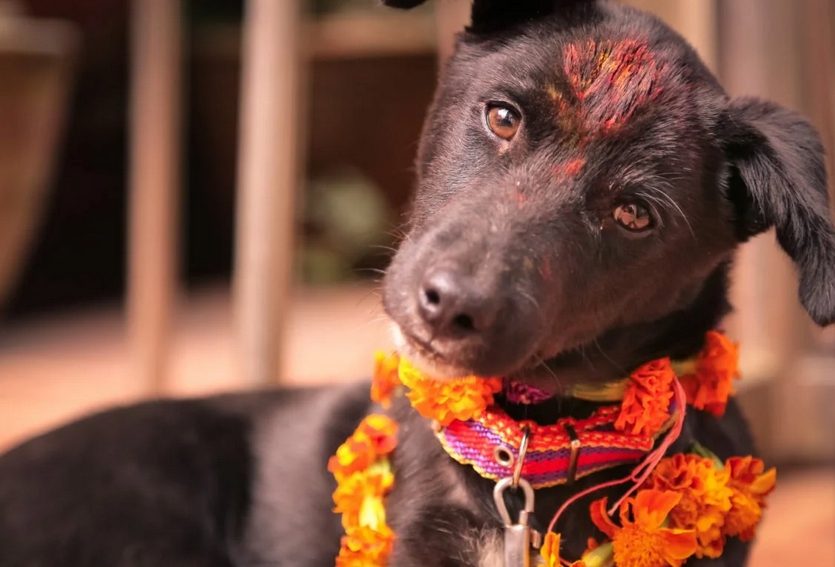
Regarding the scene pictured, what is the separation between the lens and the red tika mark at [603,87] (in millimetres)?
1081

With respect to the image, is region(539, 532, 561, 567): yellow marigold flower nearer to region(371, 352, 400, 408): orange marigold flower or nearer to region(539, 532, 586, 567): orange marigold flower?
region(539, 532, 586, 567): orange marigold flower

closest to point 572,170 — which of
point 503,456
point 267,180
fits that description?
point 503,456

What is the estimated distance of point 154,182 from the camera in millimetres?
2264

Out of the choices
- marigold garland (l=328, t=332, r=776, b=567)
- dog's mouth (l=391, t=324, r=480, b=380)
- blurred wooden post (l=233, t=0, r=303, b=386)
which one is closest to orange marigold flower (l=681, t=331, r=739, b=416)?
marigold garland (l=328, t=332, r=776, b=567)

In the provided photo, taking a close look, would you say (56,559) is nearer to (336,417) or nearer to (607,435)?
(336,417)

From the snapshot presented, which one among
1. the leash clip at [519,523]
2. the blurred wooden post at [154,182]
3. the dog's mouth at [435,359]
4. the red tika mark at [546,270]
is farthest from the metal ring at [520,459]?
the blurred wooden post at [154,182]

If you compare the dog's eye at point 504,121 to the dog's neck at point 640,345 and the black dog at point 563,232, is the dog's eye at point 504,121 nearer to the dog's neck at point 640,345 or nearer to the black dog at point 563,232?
the black dog at point 563,232

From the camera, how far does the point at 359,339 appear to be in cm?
345

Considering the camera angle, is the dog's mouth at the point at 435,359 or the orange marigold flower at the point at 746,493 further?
the orange marigold flower at the point at 746,493

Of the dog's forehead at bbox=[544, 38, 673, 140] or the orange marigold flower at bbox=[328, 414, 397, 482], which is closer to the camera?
the dog's forehead at bbox=[544, 38, 673, 140]

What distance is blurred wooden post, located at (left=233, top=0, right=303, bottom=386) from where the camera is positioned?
1915mm

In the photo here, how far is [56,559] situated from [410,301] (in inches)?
28.8

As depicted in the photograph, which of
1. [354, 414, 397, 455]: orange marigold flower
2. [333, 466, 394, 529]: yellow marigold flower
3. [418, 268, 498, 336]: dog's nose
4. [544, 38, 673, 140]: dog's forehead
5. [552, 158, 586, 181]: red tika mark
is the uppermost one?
[544, 38, 673, 140]: dog's forehead

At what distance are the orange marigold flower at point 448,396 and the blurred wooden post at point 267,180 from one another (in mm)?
925
